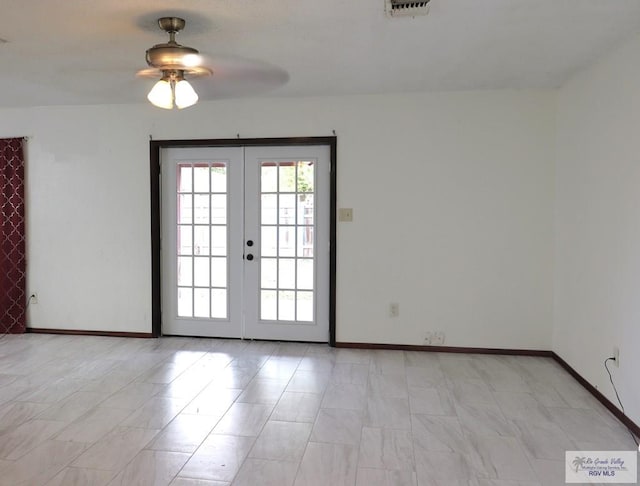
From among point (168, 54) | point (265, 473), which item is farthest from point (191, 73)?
point (265, 473)

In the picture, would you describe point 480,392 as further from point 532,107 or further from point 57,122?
point 57,122

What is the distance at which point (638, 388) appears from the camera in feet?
9.51

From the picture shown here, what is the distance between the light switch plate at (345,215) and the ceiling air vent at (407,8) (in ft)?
7.12

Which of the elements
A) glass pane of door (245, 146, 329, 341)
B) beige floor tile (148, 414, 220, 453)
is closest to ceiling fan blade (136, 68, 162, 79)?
glass pane of door (245, 146, 329, 341)

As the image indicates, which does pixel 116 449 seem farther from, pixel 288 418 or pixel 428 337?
pixel 428 337

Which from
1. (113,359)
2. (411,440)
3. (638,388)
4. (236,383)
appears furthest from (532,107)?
(113,359)

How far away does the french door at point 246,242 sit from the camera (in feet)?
15.7

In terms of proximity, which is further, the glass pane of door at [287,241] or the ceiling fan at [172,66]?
the glass pane of door at [287,241]

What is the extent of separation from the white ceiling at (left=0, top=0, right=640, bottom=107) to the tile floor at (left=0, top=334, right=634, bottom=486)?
2.46 metres

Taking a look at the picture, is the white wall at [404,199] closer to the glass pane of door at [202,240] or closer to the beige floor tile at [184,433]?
the glass pane of door at [202,240]

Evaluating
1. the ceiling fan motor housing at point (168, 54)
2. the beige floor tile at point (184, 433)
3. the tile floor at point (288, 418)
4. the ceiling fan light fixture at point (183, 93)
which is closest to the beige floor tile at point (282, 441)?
the tile floor at point (288, 418)

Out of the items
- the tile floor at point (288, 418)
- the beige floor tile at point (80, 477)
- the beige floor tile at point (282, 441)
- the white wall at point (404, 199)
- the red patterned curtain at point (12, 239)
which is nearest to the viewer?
the beige floor tile at point (80, 477)

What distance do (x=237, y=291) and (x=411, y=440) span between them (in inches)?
104

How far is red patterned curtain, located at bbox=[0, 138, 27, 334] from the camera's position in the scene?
510 centimetres
